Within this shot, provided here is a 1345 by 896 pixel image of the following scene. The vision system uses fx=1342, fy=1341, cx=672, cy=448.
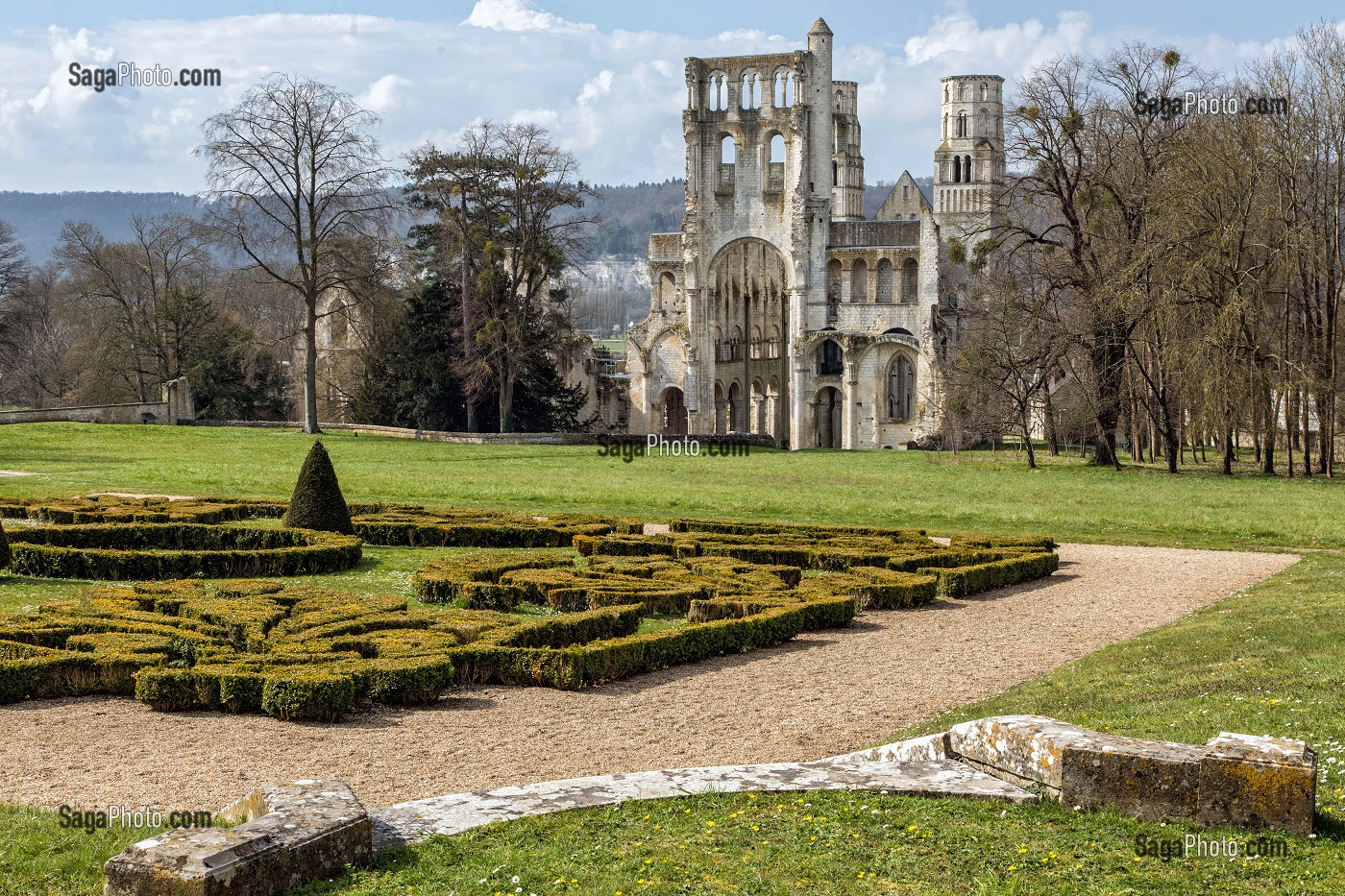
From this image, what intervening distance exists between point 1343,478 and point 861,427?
3432 cm

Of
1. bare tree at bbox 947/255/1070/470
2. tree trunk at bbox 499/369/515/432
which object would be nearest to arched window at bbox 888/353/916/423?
tree trunk at bbox 499/369/515/432

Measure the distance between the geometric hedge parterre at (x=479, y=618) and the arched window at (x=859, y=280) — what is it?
5079 centimetres

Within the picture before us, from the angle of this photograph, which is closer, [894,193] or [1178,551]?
[1178,551]

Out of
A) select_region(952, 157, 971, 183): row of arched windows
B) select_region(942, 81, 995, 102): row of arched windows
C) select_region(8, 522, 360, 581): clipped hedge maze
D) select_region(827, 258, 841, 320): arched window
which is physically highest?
select_region(942, 81, 995, 102): row of arched windows

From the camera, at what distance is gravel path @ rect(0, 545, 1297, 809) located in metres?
8.88

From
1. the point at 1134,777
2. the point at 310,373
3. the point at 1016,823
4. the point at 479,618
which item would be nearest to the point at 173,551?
the point at 479,618

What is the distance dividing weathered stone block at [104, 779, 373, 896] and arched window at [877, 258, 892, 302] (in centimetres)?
6551

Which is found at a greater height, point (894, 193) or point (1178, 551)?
point (894, 193)

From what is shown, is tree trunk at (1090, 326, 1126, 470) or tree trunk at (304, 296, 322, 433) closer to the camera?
tree trunk at (1090, 326, 1126, 470)

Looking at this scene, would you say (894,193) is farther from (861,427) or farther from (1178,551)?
(1178,551)

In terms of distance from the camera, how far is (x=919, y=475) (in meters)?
38.5

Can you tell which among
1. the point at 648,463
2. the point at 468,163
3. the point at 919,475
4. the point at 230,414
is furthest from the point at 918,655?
the point at 230,414

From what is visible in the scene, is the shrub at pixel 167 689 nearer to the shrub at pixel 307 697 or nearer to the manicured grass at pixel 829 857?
the shrub at pixel 307 697

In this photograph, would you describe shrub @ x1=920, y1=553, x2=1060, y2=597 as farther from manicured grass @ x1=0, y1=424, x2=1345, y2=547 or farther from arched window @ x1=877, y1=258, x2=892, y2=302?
arched window @ x1=877, y1=258, x2=892, y2=302
